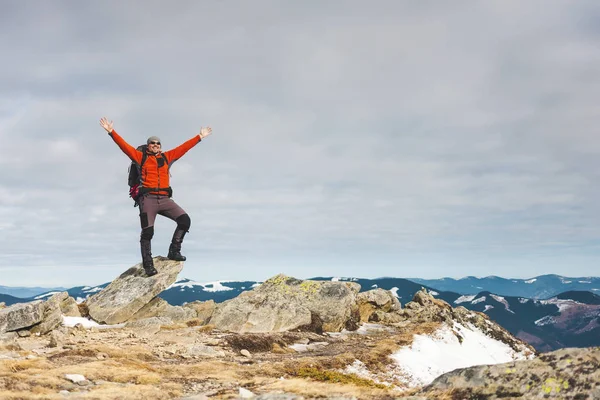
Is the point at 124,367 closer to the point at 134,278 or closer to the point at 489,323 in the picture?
the point at 134,278

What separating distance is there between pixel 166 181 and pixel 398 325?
19147 millimetres

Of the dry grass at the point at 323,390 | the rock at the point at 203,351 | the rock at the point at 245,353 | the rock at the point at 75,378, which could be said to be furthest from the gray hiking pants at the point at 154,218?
the dry grass at the point at 323,390

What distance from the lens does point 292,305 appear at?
2605 cm

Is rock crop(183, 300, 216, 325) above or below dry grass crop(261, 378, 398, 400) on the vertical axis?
below

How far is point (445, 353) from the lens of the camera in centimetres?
2609

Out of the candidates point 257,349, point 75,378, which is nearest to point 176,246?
point 257,349

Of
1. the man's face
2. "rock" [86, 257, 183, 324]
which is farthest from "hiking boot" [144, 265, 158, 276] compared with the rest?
the man's face

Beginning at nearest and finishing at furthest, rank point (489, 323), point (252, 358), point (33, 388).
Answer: point (33, 388)
point (252, 358)
point (489, 323)

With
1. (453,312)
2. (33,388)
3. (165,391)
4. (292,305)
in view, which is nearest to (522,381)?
(165,391)

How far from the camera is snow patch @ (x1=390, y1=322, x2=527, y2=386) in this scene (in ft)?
67.9

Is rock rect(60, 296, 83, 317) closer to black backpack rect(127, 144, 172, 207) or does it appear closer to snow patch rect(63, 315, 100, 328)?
snow patch rect(63, 315, 100, 328)

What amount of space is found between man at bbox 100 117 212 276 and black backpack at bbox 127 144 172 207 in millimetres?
100

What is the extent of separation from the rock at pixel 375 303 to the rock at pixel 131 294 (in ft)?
48.1

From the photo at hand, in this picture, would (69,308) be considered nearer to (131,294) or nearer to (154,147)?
(131,294)
